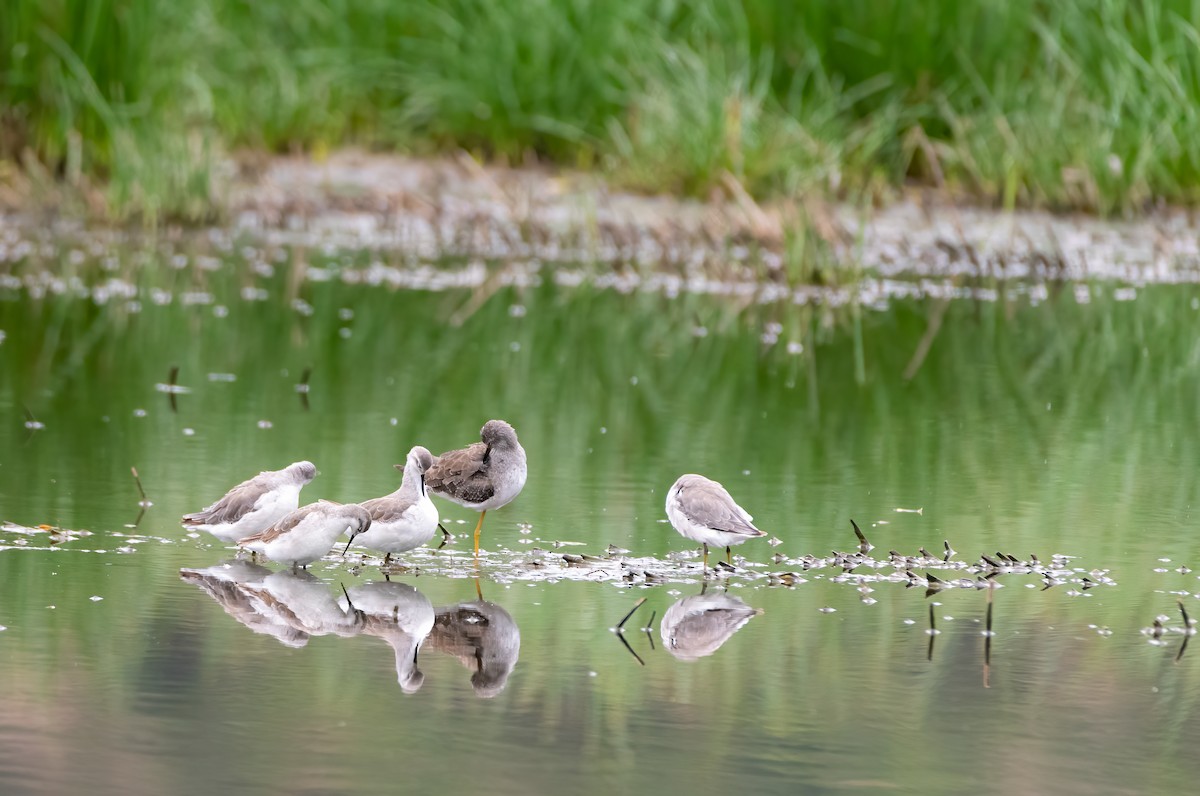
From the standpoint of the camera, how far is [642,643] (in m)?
4.59

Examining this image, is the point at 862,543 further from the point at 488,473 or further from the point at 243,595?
the point at 243,595

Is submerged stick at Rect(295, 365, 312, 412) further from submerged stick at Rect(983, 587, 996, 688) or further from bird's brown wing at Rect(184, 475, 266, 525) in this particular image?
submerged stick at Rect(983, 587, 996, 688)

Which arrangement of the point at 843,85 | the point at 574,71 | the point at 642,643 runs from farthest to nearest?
the point at 574,71
the point at 843,85
the point at 642,643

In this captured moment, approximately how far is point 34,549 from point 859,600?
2.07 meters

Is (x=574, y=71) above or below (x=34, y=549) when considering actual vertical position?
above

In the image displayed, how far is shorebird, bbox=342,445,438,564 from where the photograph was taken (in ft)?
16.9

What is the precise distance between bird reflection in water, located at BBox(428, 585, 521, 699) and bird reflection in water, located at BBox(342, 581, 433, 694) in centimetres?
4

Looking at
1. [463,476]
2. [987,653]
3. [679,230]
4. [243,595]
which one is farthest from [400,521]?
[679,230]

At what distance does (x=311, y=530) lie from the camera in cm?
516

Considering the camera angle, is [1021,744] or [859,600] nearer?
[1021,744]

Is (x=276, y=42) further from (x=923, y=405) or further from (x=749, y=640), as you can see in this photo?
(x=749, y=640)

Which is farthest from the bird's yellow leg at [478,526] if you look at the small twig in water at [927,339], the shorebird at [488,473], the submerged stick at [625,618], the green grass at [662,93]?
the green grass at [662,93]

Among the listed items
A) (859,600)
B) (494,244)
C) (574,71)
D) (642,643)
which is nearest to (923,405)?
(859,600)

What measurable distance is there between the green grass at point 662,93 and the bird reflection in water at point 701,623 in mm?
8183
